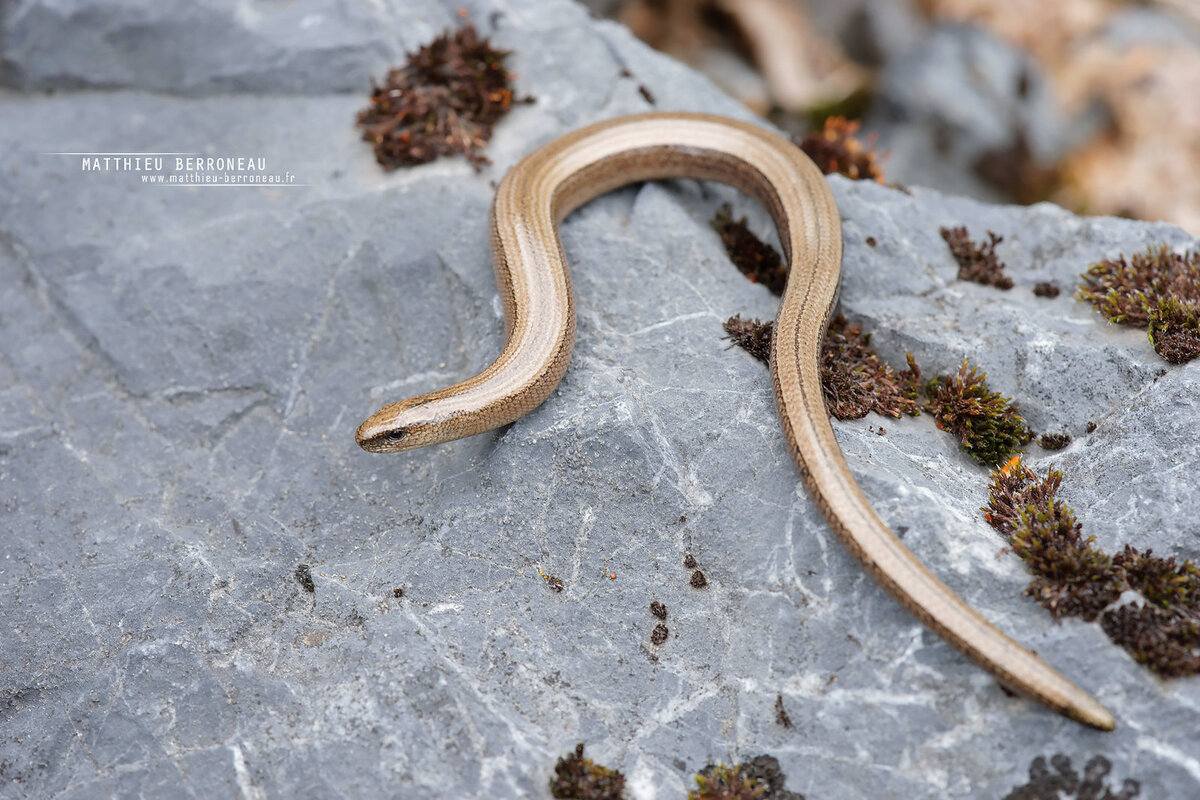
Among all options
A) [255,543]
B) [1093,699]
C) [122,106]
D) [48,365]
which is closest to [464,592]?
[255,543]

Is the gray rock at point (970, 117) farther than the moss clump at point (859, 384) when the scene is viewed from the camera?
Yes

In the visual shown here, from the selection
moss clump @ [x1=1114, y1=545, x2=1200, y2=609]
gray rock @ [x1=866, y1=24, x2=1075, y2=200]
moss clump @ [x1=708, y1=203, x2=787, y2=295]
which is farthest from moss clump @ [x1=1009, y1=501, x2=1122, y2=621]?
gray rock @ [x1=866, y1=24, x2=1075, y2=200]

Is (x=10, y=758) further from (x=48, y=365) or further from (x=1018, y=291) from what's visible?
(x=1018, y=291)

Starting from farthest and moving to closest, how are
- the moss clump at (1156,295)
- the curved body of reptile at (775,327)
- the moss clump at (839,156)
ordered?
the moss clump at (839,156), the moss clump at (1156,295), the curved body of reptile at (775,327)

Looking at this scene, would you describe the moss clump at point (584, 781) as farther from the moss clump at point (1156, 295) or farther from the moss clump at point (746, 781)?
the moss clump at point (1156, 295)

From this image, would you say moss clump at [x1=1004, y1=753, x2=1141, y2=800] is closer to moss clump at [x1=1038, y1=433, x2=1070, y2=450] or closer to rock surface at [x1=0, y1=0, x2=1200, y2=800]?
rock surface at [x1=0, y1=0, x2=1200, y2=800]

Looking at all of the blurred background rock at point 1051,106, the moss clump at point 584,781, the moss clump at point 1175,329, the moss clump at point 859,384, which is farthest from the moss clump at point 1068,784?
the blurred background rock at point 1051,106
